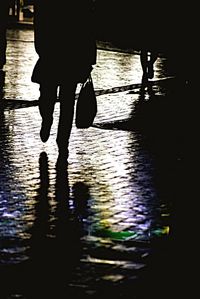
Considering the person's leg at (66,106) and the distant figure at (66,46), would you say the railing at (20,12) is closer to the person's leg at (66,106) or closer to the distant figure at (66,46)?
the distant figure at (66,46)

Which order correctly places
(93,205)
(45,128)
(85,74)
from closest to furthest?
1. (93,205)
2. (85,74)
3. (45,128)

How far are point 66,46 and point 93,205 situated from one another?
2333mm

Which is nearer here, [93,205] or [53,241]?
[53,241]

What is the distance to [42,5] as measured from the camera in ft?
31.4

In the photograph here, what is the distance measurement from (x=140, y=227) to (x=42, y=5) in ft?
11.0

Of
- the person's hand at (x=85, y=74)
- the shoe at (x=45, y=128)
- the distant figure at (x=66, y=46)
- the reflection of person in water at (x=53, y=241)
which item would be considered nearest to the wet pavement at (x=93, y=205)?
the reflection of person in water at (x=53, y=241)

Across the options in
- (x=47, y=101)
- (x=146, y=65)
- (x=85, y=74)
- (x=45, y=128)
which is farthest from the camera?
(x=146, y=65)

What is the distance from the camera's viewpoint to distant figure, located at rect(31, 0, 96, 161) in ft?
31.1

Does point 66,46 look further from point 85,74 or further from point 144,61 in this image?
point 144,61

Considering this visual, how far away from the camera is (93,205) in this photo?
299 inches

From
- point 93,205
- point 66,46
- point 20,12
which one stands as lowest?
point 20,12

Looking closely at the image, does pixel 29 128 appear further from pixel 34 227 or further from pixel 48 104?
pixel 34 227


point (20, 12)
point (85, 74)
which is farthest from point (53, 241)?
point (20, 12)

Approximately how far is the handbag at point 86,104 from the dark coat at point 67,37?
237 millimetres
